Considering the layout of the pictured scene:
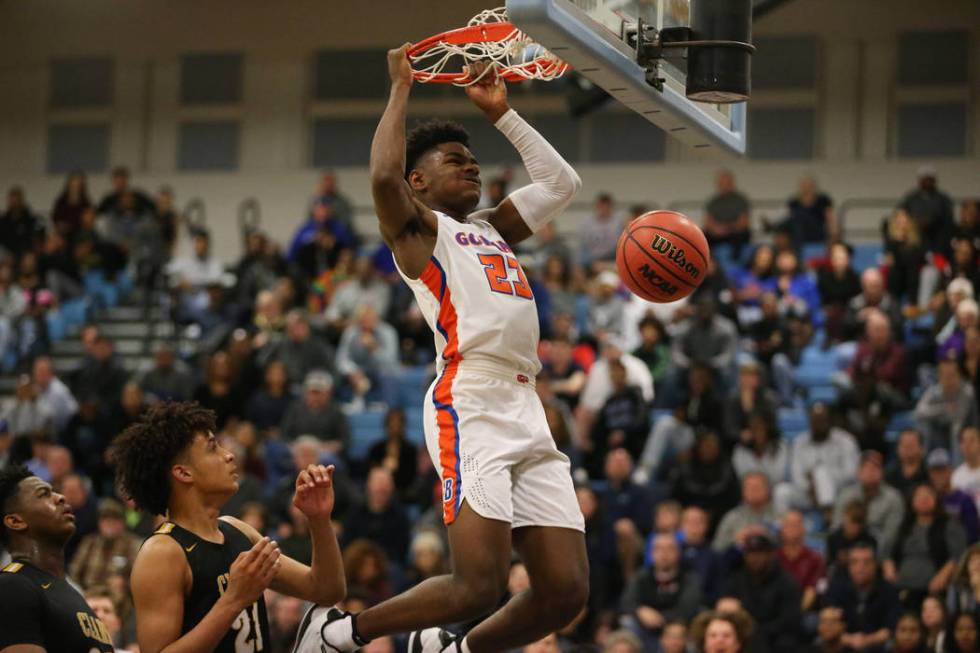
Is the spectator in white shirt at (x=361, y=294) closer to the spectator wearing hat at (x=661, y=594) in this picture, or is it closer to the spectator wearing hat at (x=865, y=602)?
the spectator wearing hat at (x=661, y=594)

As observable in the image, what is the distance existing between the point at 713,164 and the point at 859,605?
10.5 metres

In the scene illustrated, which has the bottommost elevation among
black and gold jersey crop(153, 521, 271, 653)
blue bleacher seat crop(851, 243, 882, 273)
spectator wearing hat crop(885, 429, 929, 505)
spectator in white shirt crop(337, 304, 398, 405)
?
spectator wearing hat crop(885, 429, 929, 505)

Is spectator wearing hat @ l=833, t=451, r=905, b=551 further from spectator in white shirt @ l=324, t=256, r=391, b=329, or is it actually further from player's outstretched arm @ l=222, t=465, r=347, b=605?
player's outstretched arm @ l=222, t=465, r=347, b=605

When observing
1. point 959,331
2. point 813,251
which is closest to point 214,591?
point 959,331

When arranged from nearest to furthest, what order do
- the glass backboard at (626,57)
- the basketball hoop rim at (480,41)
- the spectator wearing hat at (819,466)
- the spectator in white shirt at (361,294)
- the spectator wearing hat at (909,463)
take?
the glass backboard at (626,57) < the basketball hoop rim at (480,41) < the spectator wearing hat at (909,463) < the spectator wearing hat at (819,466) < the spectator in white shirt at (361,294)

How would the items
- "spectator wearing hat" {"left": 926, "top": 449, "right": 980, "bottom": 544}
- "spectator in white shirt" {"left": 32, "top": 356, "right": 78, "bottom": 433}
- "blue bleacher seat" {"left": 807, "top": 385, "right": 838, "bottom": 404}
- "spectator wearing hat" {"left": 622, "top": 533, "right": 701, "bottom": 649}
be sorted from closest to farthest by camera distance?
"spectator wearing hat" {"left": 622, "top": 533, "right": 701, "bottom": 649}, "spectator wearing hat" {"left": 926, "top": 449, "right": 980, "bottom": 544}, "blue bleacher seat" {"left": 807, "top": 385, "right": 838, "bottom": 404}, "spectator in white shirt" {"left": 32, "top": 356, "right": 78, "bottom": 433}

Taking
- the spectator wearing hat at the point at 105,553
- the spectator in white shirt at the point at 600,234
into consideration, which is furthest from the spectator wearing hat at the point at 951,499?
the spectator in white shirt at the point at 600,234

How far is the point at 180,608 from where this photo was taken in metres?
5.43

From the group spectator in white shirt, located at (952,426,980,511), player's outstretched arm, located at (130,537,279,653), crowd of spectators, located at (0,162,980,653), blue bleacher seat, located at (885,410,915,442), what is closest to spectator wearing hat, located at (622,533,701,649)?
crowd of spectators, located at (0,162,980,653)

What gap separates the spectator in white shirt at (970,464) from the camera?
12734 mm

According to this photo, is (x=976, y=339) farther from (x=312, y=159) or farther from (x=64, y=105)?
(x=64, y=105)

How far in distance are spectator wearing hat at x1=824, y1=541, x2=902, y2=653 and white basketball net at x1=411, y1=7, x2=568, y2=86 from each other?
6206mm

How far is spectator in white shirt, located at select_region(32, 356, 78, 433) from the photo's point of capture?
16094mm

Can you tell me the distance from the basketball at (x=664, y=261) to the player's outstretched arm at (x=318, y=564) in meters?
1.66
